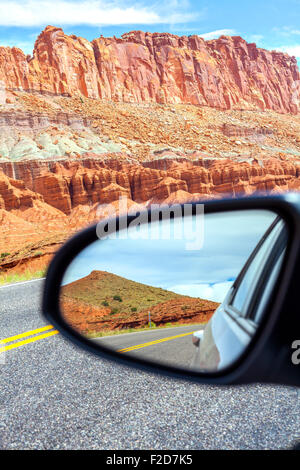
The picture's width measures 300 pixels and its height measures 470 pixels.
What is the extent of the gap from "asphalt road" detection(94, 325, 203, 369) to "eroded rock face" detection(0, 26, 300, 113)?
71.5 meters

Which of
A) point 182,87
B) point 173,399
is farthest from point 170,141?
point 173,399

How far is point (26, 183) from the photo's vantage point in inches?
1800

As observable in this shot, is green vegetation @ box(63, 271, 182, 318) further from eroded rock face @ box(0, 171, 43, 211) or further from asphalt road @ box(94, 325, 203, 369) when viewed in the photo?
eroded rock face @ box(0, 171, 43, 211)

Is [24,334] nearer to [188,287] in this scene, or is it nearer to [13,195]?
[188,287]

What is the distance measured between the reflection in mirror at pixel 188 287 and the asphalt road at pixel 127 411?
119cm

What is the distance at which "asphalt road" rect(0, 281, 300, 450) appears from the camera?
93.7 inches

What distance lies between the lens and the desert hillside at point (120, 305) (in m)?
1.28

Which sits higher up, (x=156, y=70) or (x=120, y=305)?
(x=156, y=70)

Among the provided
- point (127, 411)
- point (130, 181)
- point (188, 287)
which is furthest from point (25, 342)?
point (130, 181)

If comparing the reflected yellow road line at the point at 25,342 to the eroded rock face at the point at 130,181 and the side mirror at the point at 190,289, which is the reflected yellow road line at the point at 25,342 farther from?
the eroded rock face at the point at 130,181

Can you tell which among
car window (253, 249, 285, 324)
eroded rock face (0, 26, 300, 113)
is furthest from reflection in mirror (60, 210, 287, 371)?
eroded rock face (0, 26, 300, 113)

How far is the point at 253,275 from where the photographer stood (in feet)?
3.87

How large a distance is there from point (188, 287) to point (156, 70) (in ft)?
326

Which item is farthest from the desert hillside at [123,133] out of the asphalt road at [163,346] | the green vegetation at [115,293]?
the asphalt road at [163,346]
